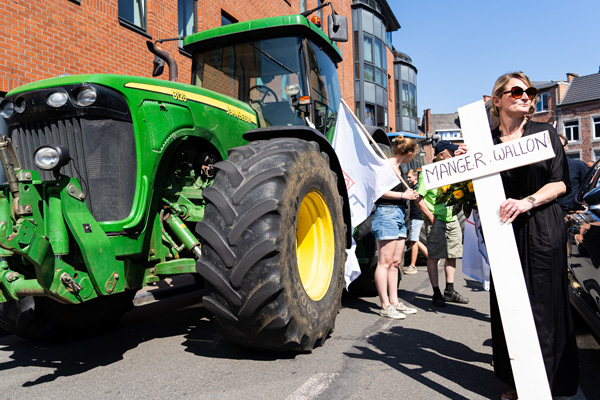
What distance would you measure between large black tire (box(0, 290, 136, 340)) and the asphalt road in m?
0.11

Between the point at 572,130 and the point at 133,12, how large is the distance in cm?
3722

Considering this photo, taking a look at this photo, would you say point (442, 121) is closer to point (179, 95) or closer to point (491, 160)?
point (179, 95)

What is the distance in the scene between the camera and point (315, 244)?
4.09m

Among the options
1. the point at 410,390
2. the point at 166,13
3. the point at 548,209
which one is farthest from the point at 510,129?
the point at 166,13

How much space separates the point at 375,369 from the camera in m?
3.41

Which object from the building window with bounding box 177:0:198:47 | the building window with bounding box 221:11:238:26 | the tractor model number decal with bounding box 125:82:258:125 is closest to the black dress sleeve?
the tractor model number decal with bounding box 125:82:258:125

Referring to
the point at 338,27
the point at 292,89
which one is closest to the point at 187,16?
the point at 338,27

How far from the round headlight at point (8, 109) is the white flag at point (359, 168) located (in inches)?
115

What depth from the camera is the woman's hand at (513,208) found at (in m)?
2.65

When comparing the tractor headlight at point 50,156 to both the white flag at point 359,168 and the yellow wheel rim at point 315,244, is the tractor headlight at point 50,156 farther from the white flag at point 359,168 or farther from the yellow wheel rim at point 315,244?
the white flag at point 359,168

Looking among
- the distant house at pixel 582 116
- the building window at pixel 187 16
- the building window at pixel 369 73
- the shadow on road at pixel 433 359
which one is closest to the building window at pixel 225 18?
the building window at pixel 187 16

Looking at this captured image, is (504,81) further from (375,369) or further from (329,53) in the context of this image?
(329,53)

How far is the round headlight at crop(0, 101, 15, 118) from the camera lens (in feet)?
11.3

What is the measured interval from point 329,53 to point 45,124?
3049mm
